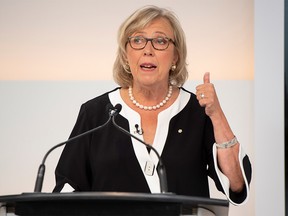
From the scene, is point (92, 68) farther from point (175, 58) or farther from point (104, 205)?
point (104, 205)

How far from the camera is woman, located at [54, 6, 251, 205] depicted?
2240mm

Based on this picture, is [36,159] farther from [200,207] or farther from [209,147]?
[200,207]

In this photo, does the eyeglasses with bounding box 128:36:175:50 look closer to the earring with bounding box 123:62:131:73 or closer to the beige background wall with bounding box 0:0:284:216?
the earring with bounding box 123:62:131:73

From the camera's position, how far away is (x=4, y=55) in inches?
142

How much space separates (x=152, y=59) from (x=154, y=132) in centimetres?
30

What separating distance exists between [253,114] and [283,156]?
282mm

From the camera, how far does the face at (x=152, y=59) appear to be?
8.07ft

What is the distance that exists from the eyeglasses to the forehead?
0.10ft

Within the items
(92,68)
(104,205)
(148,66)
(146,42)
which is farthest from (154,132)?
(92,68)

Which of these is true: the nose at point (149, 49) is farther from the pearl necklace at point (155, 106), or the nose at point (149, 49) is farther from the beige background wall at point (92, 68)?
the beige background wall at point (92, 68)

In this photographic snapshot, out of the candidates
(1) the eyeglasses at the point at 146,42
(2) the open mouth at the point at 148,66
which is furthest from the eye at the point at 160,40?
(2) the open mouth at the point at 148,66

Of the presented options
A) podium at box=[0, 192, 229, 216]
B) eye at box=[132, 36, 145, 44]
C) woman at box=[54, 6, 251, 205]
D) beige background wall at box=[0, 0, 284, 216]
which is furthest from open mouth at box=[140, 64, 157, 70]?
podium at box=[0, 192, 229, 216]

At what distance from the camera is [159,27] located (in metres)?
2.54

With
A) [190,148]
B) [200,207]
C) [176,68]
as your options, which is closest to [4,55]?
[176,68]
